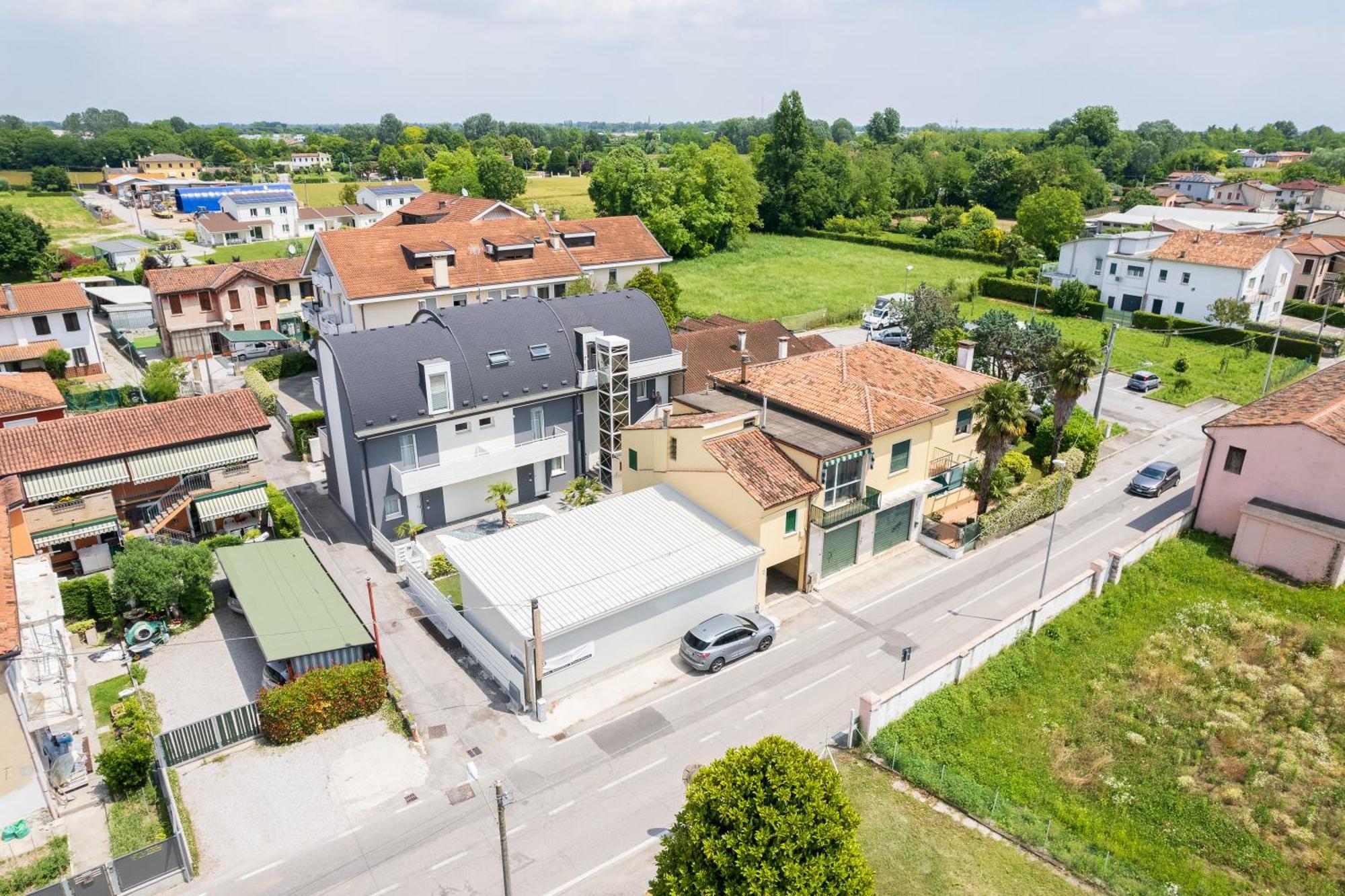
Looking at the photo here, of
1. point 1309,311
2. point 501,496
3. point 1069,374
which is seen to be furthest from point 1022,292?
point 501,496

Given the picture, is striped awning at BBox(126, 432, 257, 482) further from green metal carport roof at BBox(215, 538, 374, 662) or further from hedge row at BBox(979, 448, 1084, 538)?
hedge row at BBox(979, 448, 1084, 538)

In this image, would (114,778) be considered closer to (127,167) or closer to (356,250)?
(356,250)

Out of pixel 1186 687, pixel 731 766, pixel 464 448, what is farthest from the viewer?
pixel 464 448

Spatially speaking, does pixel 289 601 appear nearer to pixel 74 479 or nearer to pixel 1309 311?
pixel 74 479

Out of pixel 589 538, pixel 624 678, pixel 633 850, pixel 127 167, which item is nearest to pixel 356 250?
pixel 589 538

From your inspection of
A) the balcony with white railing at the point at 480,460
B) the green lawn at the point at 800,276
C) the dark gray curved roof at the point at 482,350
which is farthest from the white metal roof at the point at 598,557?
the green lawn at the point at 800,276

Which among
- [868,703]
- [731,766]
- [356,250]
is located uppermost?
[356,250]
